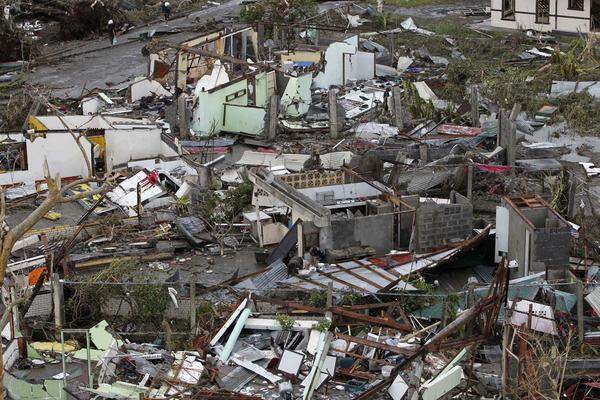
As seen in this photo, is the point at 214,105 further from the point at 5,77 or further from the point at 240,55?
the point at 5,77

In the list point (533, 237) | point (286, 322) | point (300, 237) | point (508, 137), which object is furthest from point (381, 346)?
point (508, 137)

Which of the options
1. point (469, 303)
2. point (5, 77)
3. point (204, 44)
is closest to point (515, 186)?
point (469, 303)

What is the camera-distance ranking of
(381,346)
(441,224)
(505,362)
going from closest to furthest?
(505,362) → (381,346) → (441,224)

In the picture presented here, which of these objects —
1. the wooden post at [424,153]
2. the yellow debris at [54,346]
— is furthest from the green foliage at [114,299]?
the wooden post at [424,153]

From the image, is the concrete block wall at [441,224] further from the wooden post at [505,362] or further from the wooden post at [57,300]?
the wooden post at [57,300]

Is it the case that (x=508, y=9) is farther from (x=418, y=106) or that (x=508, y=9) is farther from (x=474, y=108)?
(x=474, y=108)

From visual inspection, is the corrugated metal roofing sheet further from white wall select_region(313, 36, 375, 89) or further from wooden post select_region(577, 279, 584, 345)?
white wall select_region(313, 36, 375, 89)
